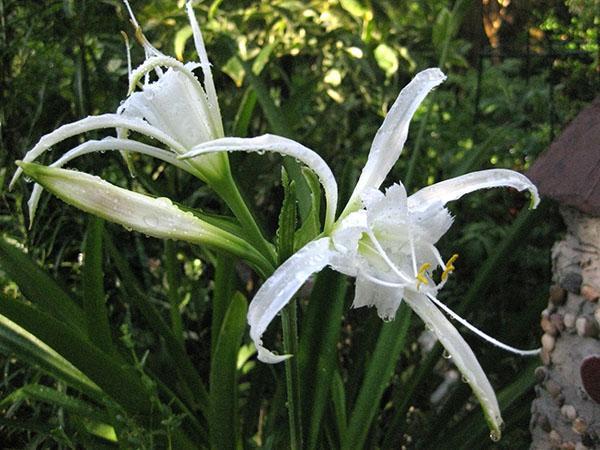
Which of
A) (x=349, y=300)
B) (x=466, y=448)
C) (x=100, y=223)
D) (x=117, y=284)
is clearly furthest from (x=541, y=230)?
(x=100, y=223)

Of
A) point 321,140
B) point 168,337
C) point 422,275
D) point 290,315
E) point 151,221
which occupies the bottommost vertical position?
point 321,140

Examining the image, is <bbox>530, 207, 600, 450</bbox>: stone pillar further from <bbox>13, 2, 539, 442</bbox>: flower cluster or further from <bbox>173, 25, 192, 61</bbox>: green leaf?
<bbox>173, 25, 192, 61</bbox>: green leaf

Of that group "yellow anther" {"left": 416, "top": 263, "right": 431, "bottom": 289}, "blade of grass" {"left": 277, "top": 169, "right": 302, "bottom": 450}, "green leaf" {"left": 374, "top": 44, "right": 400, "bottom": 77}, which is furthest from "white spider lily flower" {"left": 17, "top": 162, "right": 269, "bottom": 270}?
"green leaf" {"left": 374, "top": 44, "right": 400, "bottom": 77}

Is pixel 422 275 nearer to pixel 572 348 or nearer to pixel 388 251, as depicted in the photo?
pixel 388 251

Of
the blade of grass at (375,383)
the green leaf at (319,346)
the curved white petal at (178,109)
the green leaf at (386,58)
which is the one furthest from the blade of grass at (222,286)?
the green leaf at (386,58)

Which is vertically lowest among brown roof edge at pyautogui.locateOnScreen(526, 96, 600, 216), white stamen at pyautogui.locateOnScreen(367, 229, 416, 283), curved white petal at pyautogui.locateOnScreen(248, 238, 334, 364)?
brown roof edge at pyautogui.locateOnScreen(526, 96, 600, 216)

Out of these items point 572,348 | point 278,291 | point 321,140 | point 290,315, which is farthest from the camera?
point 321,140

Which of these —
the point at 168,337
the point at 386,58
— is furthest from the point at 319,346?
the point at 386,58
